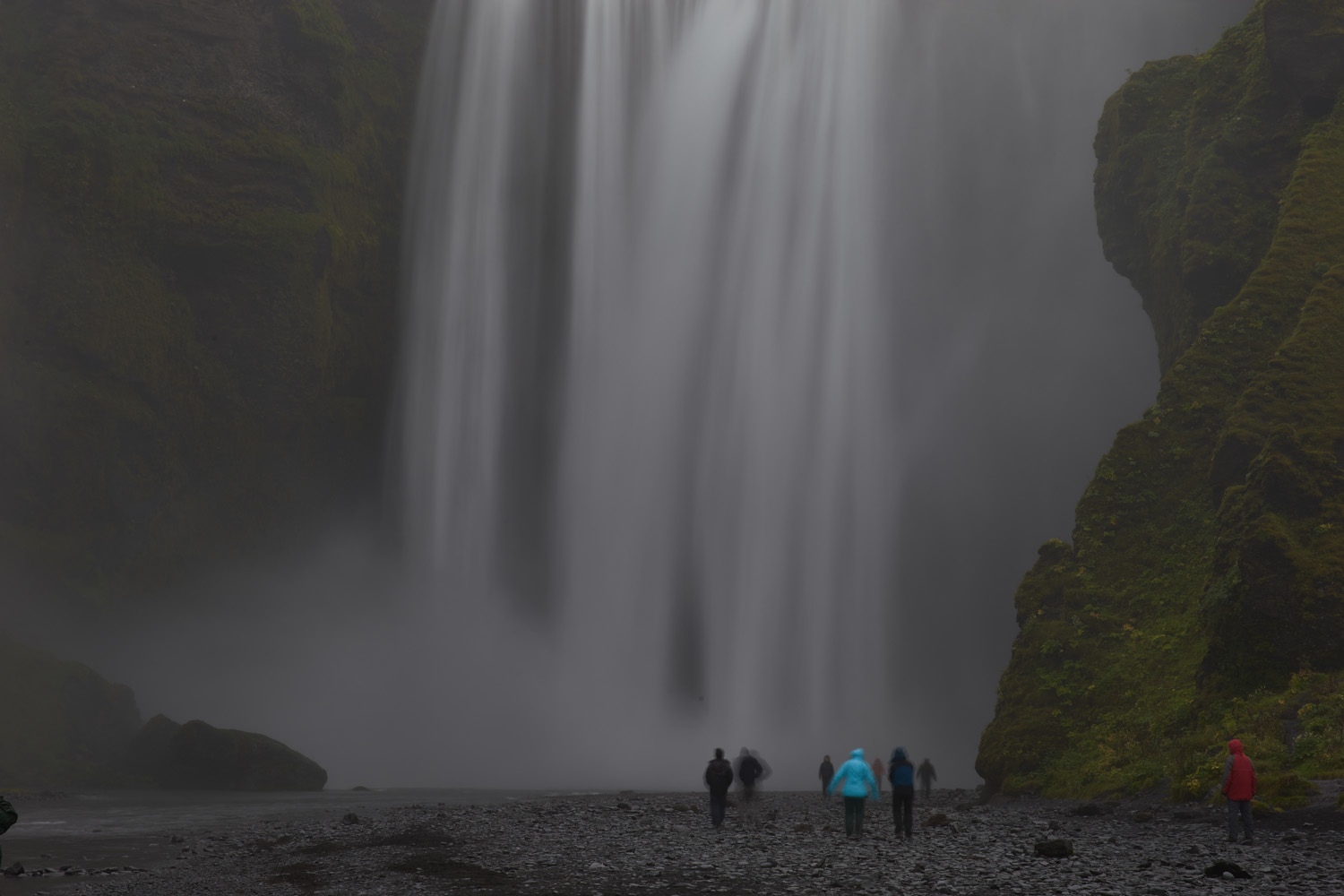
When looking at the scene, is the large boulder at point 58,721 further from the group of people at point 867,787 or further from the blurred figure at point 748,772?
the group of people at point 867,787

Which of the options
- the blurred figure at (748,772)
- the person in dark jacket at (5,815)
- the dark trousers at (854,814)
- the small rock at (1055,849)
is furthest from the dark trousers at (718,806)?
the person in dark jacket at (5,815)

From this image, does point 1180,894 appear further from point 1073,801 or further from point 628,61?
point 628,61

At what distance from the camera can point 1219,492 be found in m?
27.0

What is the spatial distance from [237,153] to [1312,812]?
5759 centimetres

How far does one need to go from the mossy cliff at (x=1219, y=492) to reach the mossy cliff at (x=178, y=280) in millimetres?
42957

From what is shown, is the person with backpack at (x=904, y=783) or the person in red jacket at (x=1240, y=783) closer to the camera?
the person in red jacket at (x=1240, y=783)

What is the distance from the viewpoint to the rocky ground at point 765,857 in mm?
11883

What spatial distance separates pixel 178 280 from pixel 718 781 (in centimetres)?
4786

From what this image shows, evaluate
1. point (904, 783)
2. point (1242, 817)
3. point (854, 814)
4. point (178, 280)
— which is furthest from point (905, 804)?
point (178, 280)

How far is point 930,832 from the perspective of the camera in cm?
1831

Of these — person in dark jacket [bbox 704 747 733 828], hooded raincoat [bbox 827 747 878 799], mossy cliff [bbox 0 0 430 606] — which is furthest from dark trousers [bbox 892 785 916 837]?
mossy cliff [bbox 0 0 430 606]

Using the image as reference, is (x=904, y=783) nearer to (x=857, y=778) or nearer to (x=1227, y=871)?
(x=857, y=778)

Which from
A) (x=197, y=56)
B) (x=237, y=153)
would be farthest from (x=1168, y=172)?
(x=197, y=56)

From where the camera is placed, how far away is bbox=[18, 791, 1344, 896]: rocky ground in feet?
39.0
